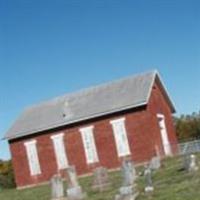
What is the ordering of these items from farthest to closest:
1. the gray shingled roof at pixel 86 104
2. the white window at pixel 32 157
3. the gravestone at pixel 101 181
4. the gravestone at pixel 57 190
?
the white window at pixel 32 157 < the gray shingled roof at pixel 86 104 < the gravestone at pixel 101 181 < the gravestone at pixel 57 190

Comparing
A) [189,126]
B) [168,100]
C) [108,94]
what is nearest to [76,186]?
[108,94]

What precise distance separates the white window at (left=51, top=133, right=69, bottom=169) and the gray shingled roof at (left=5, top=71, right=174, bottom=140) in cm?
86

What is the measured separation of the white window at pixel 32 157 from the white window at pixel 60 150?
174cm

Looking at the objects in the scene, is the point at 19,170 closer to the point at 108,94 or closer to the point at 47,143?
the point at 47,143

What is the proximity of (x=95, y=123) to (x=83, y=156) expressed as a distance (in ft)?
8.36

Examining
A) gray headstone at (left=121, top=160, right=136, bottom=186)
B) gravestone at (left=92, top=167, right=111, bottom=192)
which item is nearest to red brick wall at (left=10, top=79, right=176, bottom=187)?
gravestone at (left=92, top=167, right=111, bottom=192)

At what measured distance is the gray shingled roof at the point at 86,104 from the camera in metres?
40.7

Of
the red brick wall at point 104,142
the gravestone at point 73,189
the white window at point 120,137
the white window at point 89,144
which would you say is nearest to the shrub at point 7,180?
the red brick wall at point 104,142

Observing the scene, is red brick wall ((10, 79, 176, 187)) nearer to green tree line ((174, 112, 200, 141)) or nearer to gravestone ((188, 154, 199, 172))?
green tree line ((174, 112, 200, 141))

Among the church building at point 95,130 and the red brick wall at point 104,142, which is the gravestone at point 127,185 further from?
the church building at point 95,130

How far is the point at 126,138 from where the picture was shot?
4031 cm

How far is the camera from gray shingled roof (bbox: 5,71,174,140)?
40.7m

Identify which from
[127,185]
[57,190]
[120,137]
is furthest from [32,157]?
[127,185]

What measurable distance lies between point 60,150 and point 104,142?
3609 mm
